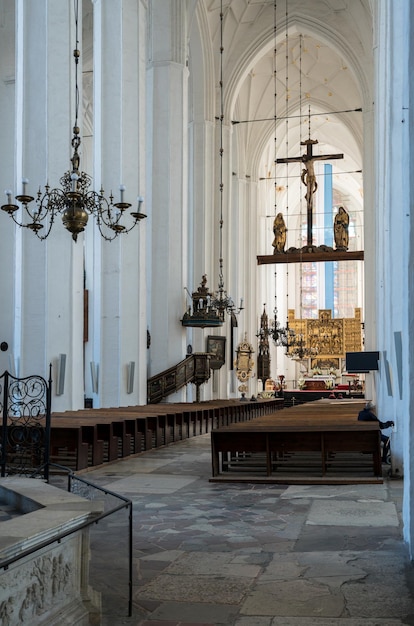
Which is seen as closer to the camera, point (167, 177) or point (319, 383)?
point (167, 177)

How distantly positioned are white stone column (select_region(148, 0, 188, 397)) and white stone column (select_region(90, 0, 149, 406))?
3182 millimetres

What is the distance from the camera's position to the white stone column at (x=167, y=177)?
20.9 m

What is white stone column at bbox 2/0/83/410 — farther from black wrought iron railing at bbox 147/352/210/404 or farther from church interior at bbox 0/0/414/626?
black wrought iron railing at bbox 147/352/210/404

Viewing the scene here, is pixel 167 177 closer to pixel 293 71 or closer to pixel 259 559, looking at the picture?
pixel 293 71

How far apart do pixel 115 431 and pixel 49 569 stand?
8119 mm

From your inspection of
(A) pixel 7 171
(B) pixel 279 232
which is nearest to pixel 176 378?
(A) pixel 7 171

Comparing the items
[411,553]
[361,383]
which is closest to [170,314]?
[411,553]

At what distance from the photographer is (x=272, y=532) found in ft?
19.3

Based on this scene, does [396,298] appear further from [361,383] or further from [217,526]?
[361,383]

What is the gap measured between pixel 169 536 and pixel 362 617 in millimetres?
2234

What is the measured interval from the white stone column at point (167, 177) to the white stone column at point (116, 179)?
3.18 metres

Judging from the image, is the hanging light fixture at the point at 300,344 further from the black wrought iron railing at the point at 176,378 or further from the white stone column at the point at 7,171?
the white stone column at the point at 7,171

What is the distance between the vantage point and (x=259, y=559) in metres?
5.05

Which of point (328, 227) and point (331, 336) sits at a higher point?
point (328, 227)
